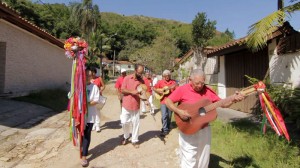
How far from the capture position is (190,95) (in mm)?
3996

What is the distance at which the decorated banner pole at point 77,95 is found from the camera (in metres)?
5.18

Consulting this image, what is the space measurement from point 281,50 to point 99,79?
5.80 meters

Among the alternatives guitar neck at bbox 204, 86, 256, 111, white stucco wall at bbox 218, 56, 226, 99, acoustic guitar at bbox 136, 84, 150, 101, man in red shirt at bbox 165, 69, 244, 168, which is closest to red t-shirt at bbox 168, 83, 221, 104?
man in red shirt at bbox 165, 69, 244, 168

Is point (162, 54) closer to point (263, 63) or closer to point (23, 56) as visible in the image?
point (23, 56)

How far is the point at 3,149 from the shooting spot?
5.71 m

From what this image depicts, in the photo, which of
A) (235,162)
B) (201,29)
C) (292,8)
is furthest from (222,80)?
(201,29)

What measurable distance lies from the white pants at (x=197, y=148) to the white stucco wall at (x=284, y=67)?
5.29 metres

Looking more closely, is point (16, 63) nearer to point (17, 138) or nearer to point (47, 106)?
point (47, 106)

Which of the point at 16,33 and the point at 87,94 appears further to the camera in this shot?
the point at 16,33

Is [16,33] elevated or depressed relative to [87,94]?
elevated

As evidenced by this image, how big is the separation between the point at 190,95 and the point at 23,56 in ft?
36.1

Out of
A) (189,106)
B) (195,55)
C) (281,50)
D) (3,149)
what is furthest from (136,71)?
(195,55)

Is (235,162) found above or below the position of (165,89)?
below

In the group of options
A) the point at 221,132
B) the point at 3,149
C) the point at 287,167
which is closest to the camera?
the point at 287,167
